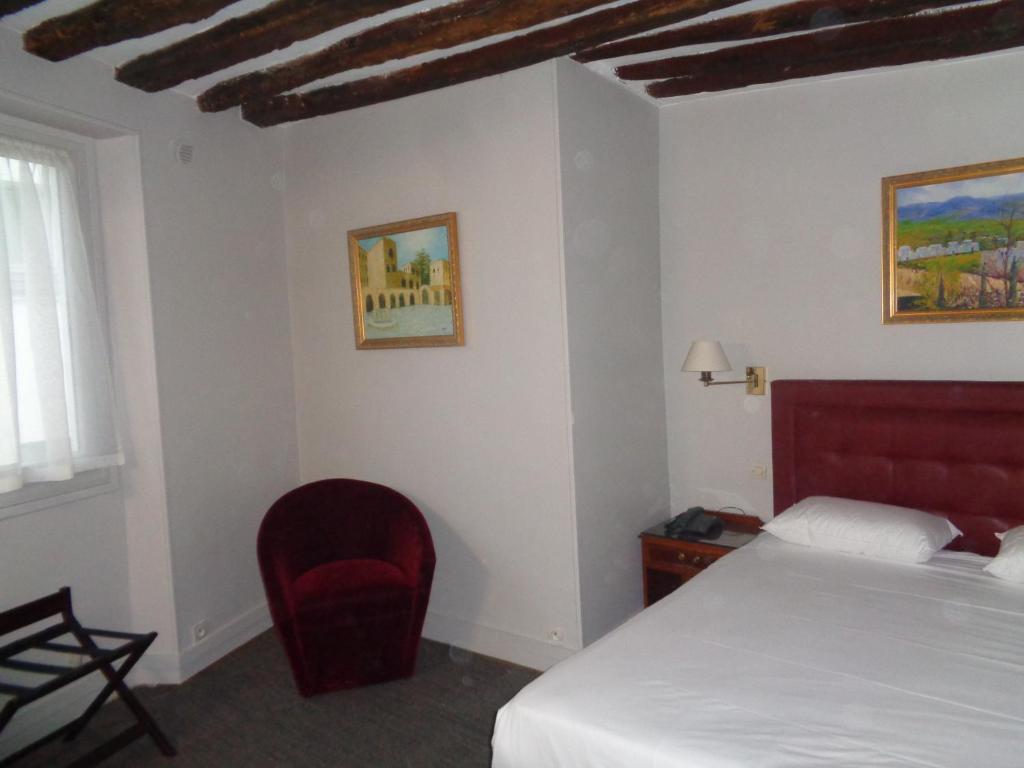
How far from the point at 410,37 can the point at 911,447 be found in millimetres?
2770

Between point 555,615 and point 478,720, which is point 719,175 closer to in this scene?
point 555,615

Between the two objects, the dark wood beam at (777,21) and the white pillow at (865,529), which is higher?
the dark wood beam at (777,21)

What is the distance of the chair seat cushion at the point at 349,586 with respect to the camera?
301 cm

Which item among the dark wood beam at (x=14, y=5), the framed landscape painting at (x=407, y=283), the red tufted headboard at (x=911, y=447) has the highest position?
the dark wood beam at (x=14, y=5)

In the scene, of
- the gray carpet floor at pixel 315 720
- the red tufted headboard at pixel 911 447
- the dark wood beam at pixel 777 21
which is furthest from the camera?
the red tufted headboard at pixel 911 447

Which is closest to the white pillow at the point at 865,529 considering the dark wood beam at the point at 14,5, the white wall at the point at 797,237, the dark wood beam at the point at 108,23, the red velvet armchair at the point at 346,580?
the white wall at the point at 797,237

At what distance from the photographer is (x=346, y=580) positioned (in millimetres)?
3166

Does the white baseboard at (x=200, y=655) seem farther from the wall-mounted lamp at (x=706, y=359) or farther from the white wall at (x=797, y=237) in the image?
the wall-mounted lamp at (x=706, y=359)

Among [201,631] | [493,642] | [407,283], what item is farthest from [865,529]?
[201,631]

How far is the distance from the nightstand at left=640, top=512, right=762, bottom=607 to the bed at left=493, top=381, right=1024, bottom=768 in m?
0.23

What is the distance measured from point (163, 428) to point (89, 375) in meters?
0.39

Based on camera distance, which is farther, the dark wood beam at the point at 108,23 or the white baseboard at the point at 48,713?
the white baseboard at the point at 48,713

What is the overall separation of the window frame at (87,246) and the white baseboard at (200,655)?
85 centimetres

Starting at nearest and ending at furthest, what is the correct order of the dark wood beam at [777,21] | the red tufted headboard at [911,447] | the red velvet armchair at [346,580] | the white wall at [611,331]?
1. the dark wood beam at [777,21]
2. the red tufted headboard at [911,447]
3. the red velvet armchair at [346,580]
4. the white wall at [611,331]
